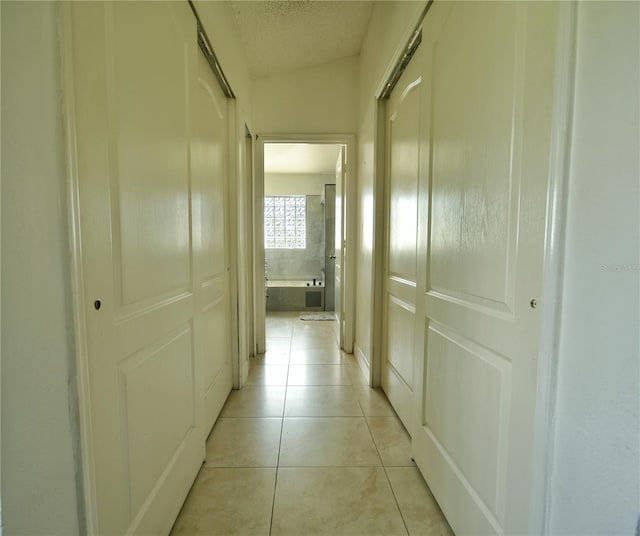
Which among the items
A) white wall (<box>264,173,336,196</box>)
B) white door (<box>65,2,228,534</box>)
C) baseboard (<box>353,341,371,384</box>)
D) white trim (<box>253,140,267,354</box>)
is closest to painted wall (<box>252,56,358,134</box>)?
white trim (<box>253,140,267,354</box>)

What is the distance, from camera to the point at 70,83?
2.04 feet

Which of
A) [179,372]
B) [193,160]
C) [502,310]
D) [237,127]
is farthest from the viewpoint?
[237,127]

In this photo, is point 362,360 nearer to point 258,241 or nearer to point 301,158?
point 258,241

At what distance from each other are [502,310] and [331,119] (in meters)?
2.54

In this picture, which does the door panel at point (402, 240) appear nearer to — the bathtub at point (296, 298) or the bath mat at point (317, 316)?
the bath mat at point (317, 316)

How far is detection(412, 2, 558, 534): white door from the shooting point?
2.40 feet

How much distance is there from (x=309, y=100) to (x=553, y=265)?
2.73 meters

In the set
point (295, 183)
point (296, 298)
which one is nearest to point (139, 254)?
point (296, 298)

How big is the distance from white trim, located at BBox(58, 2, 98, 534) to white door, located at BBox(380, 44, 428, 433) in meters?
1.25

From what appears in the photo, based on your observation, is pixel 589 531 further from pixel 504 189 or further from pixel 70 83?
pixel 70 83

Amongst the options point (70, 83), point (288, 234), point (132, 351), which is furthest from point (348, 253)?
point (288, 234)

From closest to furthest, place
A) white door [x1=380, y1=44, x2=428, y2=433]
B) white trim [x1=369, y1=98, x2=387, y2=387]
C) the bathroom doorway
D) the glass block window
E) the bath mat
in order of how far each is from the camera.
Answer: white door [x1=380, y1=44, x2=428, y2=433] < white trim [x1=369, y1=98, x2=387, y2=387] < the bath mat < the bathroom doorway < the glass block window

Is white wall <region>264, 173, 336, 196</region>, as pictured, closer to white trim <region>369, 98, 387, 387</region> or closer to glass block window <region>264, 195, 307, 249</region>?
glass block window <region>264, 195, 307, 249</region>

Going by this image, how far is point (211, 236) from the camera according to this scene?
1675 mm
